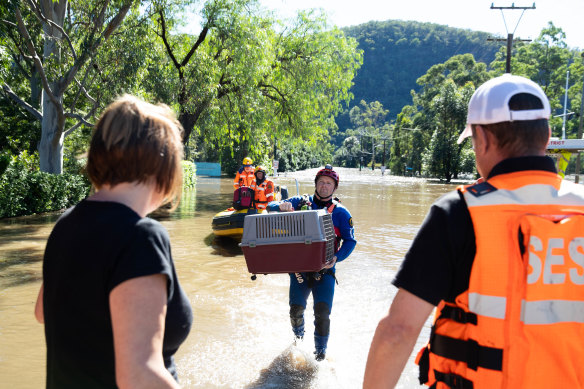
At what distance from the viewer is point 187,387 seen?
4887 millimetres

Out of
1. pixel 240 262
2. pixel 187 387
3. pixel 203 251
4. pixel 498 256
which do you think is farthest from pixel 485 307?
pixel 203 251

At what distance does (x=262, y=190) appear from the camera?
490 inches

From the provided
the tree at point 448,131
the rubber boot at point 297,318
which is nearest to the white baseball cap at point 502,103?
the rubber boot at point 297,318

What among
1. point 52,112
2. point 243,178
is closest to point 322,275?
point 243,178

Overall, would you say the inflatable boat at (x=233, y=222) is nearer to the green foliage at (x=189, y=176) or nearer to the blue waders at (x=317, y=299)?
the blue waders at (x=317, y=299)

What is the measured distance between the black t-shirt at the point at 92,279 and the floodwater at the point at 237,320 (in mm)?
3715

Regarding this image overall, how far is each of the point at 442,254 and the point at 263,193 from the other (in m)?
11.0

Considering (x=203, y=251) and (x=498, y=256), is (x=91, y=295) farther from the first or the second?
(x=203, y=251)

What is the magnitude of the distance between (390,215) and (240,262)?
10.7m

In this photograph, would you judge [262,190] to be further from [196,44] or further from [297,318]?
[196,44]

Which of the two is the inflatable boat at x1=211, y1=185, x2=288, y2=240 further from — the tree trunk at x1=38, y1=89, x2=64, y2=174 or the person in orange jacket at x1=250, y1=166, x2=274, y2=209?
the tree trunk at x1=38, y1=89, x2=64, y2=174

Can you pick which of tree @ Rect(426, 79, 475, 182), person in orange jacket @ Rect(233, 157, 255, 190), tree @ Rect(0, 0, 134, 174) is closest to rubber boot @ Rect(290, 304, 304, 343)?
person in orange jacket @ Rect(233, 157, 255, 190)

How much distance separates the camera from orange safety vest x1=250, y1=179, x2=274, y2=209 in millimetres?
12414

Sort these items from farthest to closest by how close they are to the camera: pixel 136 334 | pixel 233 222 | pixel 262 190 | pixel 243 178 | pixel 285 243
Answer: pixel 243 178 → pixel 262 190 → pixel 233 222 → pixel 285 243 → pixel 136 334
